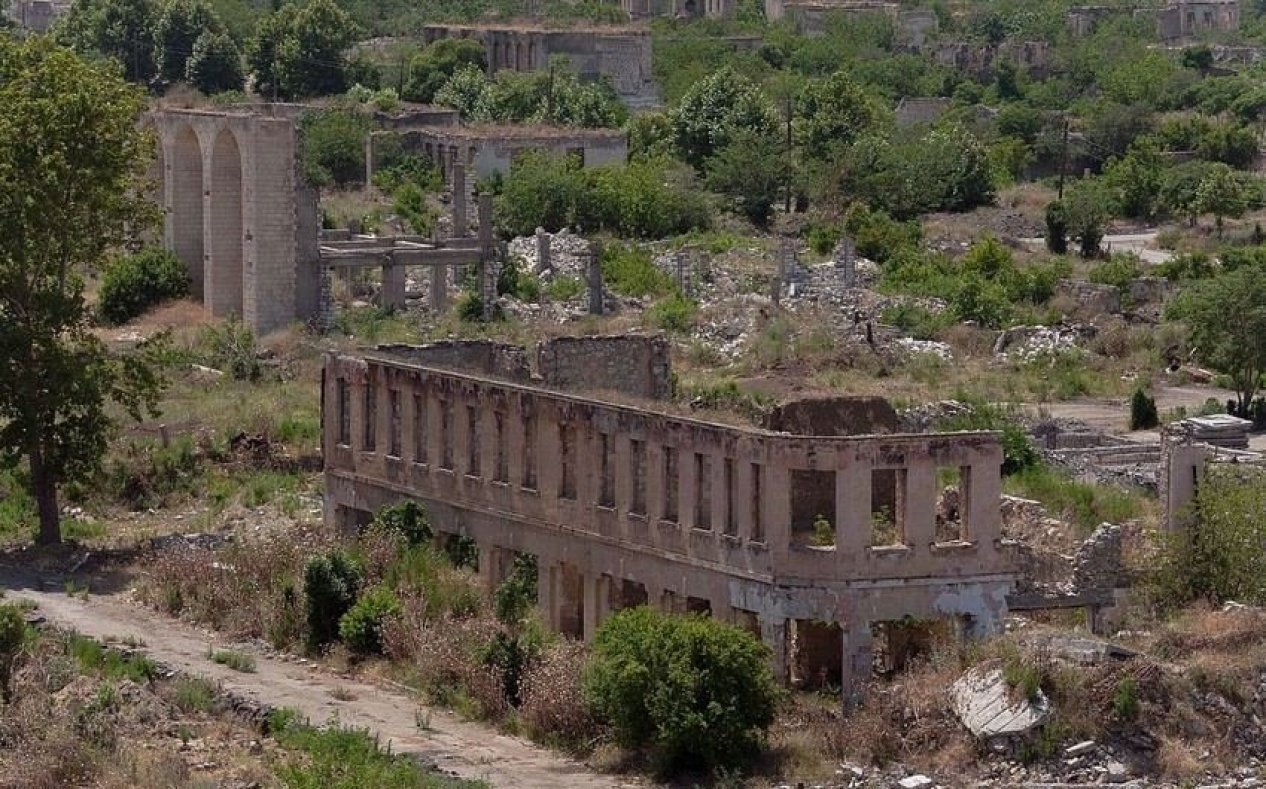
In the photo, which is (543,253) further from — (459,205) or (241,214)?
(241,214)

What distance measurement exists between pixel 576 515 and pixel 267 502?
6.90 meters

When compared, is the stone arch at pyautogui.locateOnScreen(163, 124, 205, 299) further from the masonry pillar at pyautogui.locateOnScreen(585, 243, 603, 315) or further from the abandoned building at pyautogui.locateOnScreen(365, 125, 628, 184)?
the abandoned building at pyautogui.locateOnScreen(365, 125, 628, 184)

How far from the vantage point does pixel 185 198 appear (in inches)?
2018

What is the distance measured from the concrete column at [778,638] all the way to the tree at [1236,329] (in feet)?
56.3

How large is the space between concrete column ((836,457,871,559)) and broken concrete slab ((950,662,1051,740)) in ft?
5.31

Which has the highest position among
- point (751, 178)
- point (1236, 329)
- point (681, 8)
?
point (681, 8)

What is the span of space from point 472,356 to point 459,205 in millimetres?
19198

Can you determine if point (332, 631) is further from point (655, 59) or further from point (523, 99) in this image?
point (655, 59)

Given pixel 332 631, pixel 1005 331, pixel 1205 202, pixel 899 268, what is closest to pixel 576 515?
pixel 332 631

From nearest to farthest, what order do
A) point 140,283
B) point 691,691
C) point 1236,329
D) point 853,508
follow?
point 691,691, point 853,508, point 1236,329, point 140,283

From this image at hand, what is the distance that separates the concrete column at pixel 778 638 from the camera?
90.8 feet

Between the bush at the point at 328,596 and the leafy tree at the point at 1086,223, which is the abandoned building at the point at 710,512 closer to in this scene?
the bush at the point at 328,596

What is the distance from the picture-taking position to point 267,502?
118ft

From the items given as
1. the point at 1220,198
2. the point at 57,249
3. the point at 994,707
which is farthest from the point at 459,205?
the point at 994,707
